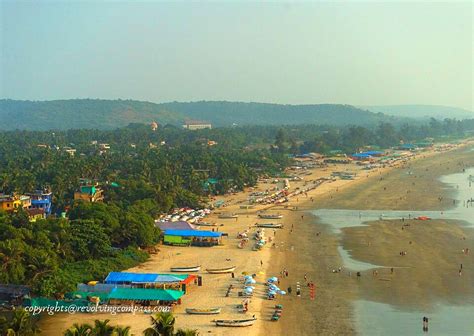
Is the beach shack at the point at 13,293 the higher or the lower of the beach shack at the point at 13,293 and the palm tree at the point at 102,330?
the lower

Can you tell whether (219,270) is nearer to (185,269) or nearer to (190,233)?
(185,269)

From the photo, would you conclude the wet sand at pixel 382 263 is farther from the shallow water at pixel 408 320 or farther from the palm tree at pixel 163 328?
the palm tree at pixel 163 328

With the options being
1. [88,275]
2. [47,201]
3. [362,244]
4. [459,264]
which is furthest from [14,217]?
[459,264]

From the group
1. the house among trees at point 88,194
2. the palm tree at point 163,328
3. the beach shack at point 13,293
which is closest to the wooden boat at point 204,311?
the beach shack at point 13,293

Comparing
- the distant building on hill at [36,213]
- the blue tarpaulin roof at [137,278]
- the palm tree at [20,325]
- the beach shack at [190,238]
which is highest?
the palm tree at [20,325]

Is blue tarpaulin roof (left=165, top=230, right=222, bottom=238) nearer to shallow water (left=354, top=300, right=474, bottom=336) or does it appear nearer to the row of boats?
the row of boats

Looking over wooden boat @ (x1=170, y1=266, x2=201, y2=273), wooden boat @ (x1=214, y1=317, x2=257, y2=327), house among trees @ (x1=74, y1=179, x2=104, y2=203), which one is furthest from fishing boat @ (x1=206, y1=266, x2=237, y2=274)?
house among trees @ (x1=74, y1=179, x2=104, y2=203)

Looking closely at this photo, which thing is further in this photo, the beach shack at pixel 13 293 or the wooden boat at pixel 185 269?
the wooden boat at pixel 185 269
